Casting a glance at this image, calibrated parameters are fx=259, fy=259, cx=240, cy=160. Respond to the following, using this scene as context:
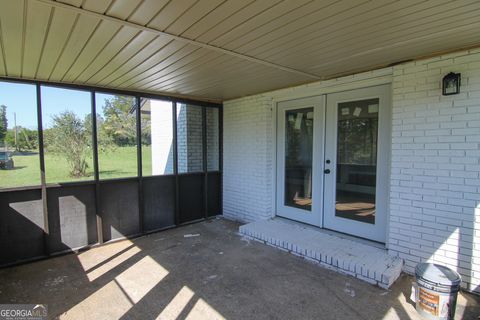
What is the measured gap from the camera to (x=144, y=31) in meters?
1.94

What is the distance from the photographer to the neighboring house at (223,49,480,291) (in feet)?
8.28

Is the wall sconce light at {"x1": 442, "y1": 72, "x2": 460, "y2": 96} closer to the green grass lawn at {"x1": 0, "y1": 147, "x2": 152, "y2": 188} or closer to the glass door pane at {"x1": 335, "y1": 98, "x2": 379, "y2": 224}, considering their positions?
the glass door pane at {"x1": 335, "y1": 98, "x2": 379, "y2": 224}

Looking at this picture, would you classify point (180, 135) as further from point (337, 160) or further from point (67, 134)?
point (337, 160)

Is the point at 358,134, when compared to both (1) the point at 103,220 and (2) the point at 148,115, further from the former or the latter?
(1) the point at 103,220

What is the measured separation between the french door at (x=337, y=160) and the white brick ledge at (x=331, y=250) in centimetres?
23

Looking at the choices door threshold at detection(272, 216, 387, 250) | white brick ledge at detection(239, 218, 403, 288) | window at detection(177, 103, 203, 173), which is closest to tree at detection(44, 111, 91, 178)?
window at detection(177, 103, 203, 173)

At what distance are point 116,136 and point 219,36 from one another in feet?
8.93

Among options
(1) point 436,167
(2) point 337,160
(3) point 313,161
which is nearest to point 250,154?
(3) point 313,161

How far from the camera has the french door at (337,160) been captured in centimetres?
326

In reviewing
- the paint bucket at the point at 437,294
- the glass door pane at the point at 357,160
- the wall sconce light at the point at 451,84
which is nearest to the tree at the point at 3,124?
the glass door pane at the point at 357,160

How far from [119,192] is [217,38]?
2.89m

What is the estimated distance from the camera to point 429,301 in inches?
85.4

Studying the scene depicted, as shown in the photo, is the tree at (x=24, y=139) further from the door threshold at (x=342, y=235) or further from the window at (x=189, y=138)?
the door threshold at (x=342, y=235)

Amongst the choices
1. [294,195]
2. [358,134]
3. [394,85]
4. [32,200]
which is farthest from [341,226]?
[32,200]
